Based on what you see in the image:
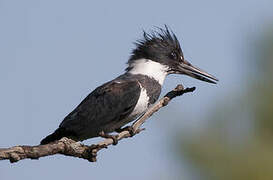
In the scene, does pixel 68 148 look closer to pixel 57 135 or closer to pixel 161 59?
pixel 57 135

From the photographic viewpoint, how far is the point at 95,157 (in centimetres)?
535

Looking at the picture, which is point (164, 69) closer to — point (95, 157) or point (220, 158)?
point (220, 158)

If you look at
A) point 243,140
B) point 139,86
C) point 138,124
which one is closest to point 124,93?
point 139,86

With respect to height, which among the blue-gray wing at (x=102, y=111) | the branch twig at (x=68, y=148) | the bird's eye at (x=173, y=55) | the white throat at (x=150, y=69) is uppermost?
the bird's eye at (x=173, y=55)

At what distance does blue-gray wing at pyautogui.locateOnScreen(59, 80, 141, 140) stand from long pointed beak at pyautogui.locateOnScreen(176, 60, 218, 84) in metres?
0.72

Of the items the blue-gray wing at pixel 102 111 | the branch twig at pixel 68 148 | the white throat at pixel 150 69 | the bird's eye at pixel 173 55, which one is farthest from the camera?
the bird's eye at pixel 173 55

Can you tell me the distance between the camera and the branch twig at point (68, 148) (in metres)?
4.76

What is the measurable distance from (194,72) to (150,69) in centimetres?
42

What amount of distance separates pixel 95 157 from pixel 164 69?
7.08 feet

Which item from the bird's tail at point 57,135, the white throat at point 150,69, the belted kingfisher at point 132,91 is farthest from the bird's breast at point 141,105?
the bird's tail at point 57,135

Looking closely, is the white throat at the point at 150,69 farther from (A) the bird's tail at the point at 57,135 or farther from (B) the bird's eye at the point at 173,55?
(A) the bird's tail at the point at 57,135

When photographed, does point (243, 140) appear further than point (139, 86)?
Yes

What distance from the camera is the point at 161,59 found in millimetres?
7375

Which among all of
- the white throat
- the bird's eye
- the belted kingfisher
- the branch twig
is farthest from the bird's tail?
the bird's eye
